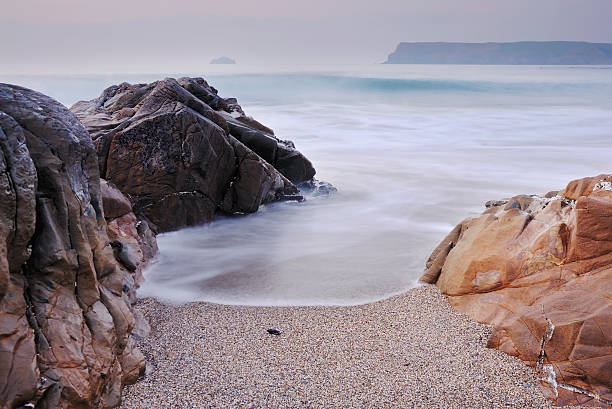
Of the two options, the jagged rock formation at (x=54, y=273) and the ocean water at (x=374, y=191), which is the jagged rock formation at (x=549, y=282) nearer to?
the ocean water at (x=374, y=191)

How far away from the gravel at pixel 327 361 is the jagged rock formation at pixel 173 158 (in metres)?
2.68

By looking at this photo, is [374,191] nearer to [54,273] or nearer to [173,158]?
[173,158]

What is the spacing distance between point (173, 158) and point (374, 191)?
16.7 feet

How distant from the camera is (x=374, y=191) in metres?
10.8

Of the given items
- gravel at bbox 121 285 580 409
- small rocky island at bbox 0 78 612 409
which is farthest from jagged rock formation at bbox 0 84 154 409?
gravel at bbox 121 285 580 409

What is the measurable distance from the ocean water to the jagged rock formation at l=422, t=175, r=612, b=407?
2.97 feet

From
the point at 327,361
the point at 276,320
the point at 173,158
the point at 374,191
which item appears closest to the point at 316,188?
the point at 374,191

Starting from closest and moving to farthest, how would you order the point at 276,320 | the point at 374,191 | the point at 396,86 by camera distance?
the point at 276,320, the point at 374,191, the point at 396,86

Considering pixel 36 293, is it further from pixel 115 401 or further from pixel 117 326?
pixel 115 401

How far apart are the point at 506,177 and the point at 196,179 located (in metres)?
8.30

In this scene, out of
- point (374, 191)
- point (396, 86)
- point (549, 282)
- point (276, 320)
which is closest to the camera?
point (549, 282)

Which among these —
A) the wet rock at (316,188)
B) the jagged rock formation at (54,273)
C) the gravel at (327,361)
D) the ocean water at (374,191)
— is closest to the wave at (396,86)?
the ocean water at (374,191)

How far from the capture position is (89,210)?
309 centimetres

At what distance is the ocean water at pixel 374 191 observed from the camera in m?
5.68
